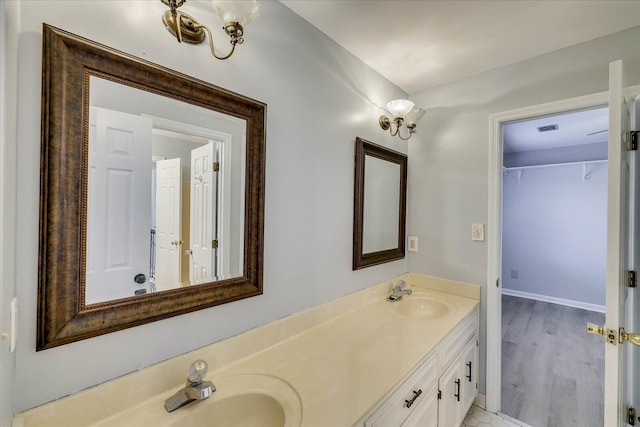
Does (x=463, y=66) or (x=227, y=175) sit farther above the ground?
(x=463, y=66)

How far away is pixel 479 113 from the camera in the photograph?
1.95 meters

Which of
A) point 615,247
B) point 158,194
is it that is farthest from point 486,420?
point 158,194

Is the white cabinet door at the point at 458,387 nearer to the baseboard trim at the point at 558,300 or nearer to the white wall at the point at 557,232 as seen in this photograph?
the white wall at the point at 557,232

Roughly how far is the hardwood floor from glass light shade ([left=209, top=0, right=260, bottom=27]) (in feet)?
8.85

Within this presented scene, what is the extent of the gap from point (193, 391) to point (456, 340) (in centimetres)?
135

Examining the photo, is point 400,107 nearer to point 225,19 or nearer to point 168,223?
point 225,19

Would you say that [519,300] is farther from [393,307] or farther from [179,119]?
[179,119]

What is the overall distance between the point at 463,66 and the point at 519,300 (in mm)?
3976

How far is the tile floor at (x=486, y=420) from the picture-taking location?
5.81 ft

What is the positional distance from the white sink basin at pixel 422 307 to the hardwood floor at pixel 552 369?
2.86 ft

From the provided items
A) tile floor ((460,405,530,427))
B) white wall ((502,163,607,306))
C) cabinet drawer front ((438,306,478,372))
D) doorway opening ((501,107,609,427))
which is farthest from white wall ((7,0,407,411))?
white wall ((502,163,607,306))

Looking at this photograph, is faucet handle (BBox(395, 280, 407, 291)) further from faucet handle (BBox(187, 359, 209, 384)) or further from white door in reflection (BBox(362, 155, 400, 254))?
faucet handle (BBox(187, 359, 209, 384))

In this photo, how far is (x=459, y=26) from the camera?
1.43 meters

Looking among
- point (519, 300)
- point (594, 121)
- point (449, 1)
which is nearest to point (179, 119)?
point (449, 1)
